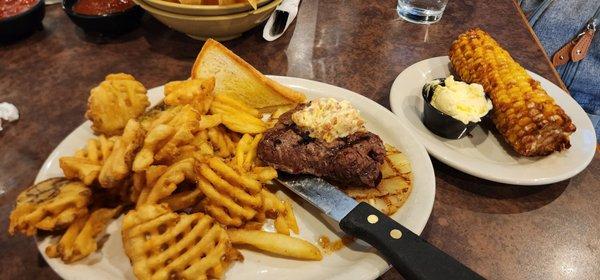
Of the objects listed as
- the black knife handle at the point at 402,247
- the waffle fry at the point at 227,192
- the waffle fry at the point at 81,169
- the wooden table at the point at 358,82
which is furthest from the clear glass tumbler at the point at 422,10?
the waffle fry at the point at 81,169

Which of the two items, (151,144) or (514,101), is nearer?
(151,144)

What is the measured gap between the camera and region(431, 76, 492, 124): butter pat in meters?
1.86

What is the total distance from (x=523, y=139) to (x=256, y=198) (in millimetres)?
1205

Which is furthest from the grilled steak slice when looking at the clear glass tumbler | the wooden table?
the clear glass tumbler

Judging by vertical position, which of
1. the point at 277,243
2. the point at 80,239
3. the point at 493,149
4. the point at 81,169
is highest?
the point at 81,169

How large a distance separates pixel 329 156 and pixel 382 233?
15.3 inches

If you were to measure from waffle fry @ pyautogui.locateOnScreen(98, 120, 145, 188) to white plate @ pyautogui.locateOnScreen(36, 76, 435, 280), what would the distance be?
0.75 ft

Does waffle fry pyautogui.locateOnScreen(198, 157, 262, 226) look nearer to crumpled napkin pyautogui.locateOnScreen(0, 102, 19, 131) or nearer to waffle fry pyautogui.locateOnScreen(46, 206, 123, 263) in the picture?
waffle fry pyautogui.locateOnScreen(46, 206, 123, 263)

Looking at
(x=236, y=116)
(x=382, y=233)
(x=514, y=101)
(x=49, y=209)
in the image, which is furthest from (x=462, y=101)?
(x=49, y=209)

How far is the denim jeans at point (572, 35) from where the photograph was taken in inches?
120

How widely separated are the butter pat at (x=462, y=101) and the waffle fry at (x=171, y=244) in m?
1.16

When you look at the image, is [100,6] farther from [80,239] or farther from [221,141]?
[80,239]

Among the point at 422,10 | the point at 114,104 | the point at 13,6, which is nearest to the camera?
the point at 114,104

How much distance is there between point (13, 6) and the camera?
2494mm
